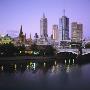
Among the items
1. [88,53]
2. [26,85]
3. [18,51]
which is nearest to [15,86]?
[26,85]

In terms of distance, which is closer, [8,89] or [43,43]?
[8,89]

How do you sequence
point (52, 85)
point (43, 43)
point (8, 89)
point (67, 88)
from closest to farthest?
point (8, 89)
point (67, 88)
point (52, 85)
point (43, 43)

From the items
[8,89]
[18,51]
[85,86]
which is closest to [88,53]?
[18,51]

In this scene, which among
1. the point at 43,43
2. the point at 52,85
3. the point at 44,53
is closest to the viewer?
the point at 52,85

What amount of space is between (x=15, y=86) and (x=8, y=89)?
80 cm

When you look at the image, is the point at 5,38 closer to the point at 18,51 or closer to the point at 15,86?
the point at 18,51

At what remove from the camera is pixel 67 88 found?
351 inches

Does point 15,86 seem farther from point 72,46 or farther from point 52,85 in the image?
point 72,46

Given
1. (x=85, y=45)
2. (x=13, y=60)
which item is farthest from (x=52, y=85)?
(x=85, y=45)

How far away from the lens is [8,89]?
830 cm

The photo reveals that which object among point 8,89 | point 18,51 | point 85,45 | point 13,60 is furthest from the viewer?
point 85,45

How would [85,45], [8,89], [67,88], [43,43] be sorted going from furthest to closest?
[43,43], [85,45], [67,88], [8,89]

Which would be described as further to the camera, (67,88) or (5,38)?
(5,38)

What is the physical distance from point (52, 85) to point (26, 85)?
90cm
